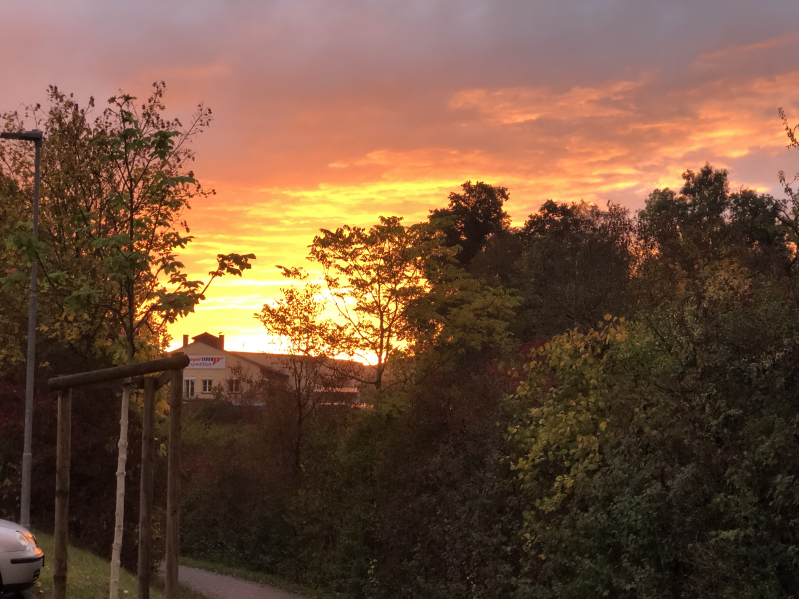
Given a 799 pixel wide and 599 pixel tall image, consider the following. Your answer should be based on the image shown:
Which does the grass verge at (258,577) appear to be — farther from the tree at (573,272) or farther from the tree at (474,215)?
the tree at (474,215)

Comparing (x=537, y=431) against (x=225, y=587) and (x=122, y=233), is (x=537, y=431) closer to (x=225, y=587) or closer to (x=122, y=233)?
(x=122, y=233)

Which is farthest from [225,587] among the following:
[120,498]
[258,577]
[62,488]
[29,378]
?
[120,498]

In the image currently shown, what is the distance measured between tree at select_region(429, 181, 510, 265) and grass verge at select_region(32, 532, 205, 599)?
36.2m

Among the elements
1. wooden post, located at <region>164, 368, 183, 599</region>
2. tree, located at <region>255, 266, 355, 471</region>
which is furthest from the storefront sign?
wooden post, located at <region>164, 368, 183, 599</region>

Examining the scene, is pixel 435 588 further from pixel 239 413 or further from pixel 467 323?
pixel 239 413

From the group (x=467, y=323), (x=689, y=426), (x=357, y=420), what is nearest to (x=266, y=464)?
(x=357, y=420)

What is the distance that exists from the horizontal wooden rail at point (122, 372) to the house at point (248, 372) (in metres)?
5.19

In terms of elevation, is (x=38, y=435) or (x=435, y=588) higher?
(x=38, y=435)

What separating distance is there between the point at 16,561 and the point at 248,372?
5232 cm

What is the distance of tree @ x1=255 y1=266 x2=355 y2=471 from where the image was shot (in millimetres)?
34125

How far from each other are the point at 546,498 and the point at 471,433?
280 inches

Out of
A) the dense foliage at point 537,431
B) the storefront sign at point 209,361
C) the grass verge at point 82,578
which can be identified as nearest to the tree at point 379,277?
the dense foliage at point 537,431

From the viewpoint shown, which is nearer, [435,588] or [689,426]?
[689,426]

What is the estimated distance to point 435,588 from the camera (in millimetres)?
20938
